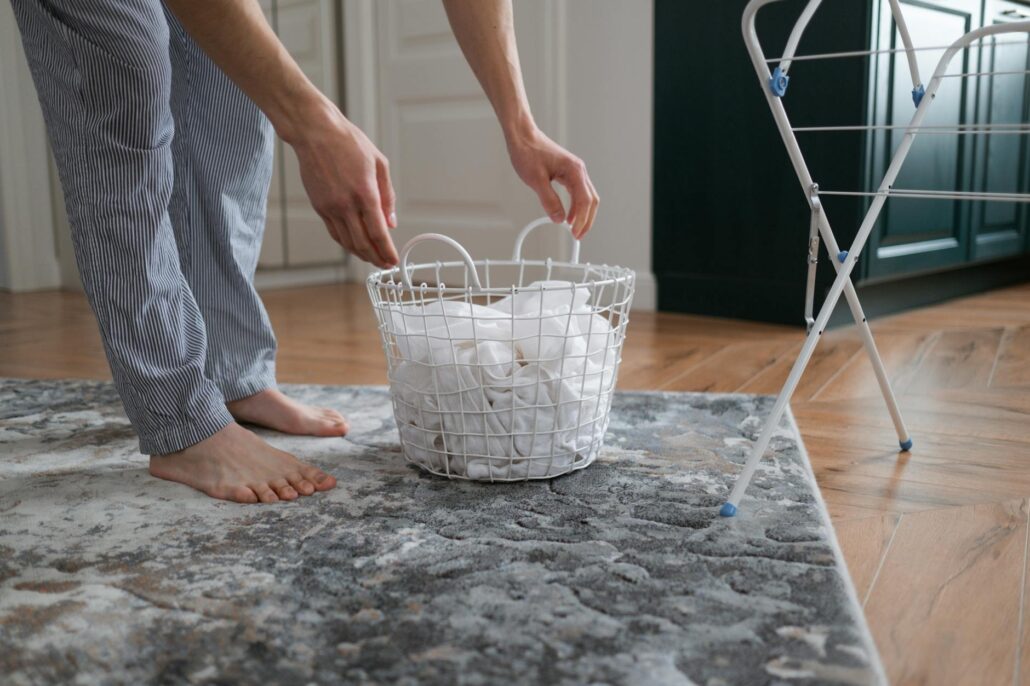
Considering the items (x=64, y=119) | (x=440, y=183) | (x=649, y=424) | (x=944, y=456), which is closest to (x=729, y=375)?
(x=649, y=424)

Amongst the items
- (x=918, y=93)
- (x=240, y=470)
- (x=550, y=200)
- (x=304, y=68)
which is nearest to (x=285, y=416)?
(x=240, y=470)

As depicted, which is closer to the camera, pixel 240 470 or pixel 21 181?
pixel 240 470

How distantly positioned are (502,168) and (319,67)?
744 millimetres

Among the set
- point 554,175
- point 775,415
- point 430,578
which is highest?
point 554,175

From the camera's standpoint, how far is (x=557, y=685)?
666 mm

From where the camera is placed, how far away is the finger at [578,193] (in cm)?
111

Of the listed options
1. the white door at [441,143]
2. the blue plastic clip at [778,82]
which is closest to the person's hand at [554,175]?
the blue plastic clip at [778,82]

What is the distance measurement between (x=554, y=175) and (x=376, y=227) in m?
0.37

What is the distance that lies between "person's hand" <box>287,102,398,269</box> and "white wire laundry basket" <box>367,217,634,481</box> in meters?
0.20

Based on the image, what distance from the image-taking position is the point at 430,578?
84 cm

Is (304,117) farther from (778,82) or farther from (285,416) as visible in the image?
(285,416)

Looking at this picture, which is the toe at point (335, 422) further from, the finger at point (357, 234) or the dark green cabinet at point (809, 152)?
the dark green cabinet at point (809, 152)

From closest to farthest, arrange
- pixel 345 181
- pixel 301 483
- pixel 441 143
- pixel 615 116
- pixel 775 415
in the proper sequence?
pixel 345 181 < pixel 775 415 < pixel 301 483 < pixel 615 116 < pixel 441 143

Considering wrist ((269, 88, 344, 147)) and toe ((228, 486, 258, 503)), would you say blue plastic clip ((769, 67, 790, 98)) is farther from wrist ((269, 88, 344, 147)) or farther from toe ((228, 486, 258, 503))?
toe ((228, 486, 258, 503))
